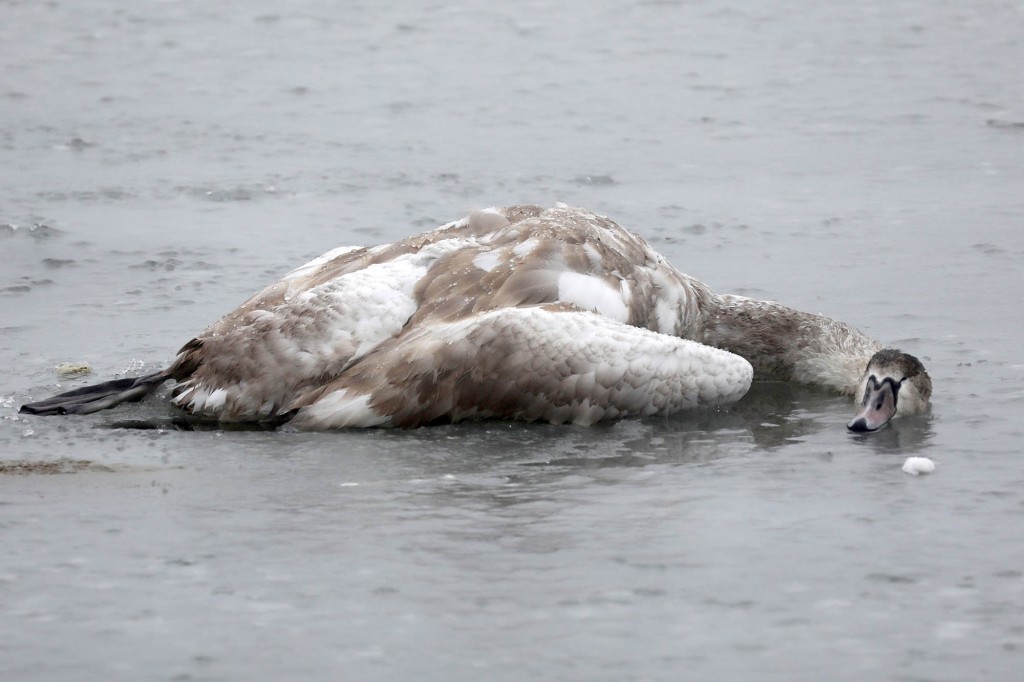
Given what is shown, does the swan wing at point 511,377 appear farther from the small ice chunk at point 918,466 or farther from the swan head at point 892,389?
the small ice chunk at point 918,466

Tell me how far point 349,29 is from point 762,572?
13097mm

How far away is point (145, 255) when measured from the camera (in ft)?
32.6

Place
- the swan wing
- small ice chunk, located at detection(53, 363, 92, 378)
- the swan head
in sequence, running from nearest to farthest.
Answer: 1. the swan wing
2. the swan head
3. small ice chunk, located at detection(53, 363, 92, 378)

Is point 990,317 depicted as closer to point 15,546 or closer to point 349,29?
point 15,546

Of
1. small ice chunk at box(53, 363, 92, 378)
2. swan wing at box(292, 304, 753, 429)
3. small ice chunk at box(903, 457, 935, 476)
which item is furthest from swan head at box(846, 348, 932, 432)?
small ice chunk at box(53, 363, 92, 378)

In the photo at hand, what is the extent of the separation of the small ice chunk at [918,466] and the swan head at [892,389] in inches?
26.3

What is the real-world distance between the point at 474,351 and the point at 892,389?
5.79 ft

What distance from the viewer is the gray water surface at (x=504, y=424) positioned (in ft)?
15.1

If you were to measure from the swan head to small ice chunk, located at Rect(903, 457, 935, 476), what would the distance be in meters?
0.67

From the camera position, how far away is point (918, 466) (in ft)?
20.0

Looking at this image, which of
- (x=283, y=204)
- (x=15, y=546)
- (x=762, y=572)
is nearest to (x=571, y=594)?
(x=762, y=572)

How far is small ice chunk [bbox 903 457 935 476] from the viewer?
609 centimetres

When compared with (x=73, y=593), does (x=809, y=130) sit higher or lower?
higher

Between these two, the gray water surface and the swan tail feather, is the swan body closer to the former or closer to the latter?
the swan tail feather
